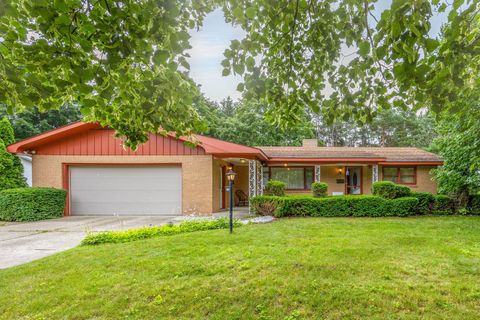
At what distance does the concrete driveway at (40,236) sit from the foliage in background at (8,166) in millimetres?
2536

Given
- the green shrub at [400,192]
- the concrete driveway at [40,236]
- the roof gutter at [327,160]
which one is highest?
the roof gutter at [327,160]

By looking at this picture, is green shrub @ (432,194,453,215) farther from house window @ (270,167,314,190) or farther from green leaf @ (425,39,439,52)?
green leaf @ (425,39,439,52)

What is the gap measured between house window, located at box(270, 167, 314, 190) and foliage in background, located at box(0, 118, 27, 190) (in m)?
11.9

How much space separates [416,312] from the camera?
3320mm

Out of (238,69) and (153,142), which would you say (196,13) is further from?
(153,142)

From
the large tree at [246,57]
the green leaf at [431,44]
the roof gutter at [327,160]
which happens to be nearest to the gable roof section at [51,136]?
the roof gutter at [327,160]

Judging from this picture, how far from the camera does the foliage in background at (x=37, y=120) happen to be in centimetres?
2523

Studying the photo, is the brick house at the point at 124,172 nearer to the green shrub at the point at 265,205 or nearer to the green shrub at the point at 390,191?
the green shrub at the point at 265,205

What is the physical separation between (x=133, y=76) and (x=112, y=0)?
87cm

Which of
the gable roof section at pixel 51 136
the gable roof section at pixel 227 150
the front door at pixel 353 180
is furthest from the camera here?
the front door at pixel 353 180

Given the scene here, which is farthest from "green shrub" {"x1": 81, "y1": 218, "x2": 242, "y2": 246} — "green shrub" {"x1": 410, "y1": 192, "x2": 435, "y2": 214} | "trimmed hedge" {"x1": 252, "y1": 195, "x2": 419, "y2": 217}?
"green shrub" {"x1": 410, "y1": 192, "x2": 435, "y2": 214}

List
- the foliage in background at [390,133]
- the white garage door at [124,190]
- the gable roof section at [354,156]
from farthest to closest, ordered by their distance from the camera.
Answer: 1. the foliage in background at [390,133]
2. the gable roof section at [354,156]
3. the white garage door at [124,190]

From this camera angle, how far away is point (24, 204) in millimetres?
11023

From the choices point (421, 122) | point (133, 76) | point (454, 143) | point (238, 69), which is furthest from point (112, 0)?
point (421, 122)
